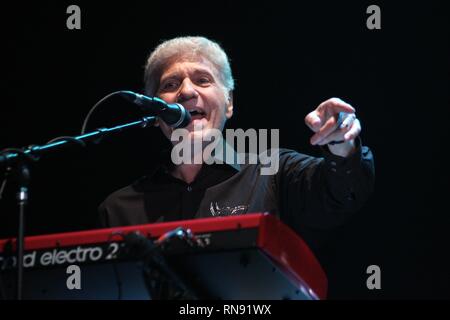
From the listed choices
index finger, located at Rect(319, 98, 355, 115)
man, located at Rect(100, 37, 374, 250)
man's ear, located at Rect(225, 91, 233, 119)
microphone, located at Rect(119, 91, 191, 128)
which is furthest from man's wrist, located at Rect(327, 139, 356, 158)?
man's ear, located at Rect(225, 91, 233, 119)

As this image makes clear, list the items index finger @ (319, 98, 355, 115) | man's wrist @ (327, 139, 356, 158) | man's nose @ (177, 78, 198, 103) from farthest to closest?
man's nose @ (177, 78, 198, 103) → man's wrist @ (327, 139, 356, 158) → index finger @ (319, 98, 355, 115)

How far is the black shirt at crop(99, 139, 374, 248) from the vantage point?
185cm

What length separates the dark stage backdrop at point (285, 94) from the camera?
107 inches

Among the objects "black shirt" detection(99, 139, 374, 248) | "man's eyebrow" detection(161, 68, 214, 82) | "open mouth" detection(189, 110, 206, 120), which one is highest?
"man's eyebrow" detection(161, 68, 214, 82)

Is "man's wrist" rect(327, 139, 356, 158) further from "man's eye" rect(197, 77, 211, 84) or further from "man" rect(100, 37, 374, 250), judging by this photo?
"man's eye" rect(197, 77, 211, 84)

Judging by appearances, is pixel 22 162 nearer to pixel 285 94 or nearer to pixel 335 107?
pixel 335 107

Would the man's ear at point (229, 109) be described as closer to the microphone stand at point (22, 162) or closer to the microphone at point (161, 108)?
the microphone at point (161, 108)

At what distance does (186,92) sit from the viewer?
8.00 feet

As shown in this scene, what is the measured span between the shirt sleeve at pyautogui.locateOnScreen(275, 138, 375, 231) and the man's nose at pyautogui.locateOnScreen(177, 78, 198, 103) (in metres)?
0.45

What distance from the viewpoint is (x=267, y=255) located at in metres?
1.30

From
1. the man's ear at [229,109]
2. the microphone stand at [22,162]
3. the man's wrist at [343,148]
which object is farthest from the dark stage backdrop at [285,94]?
the microphone stand at [22,162]

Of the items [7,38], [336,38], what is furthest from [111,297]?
[7,38]

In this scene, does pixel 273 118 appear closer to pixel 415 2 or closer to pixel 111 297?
pixel 415 2
